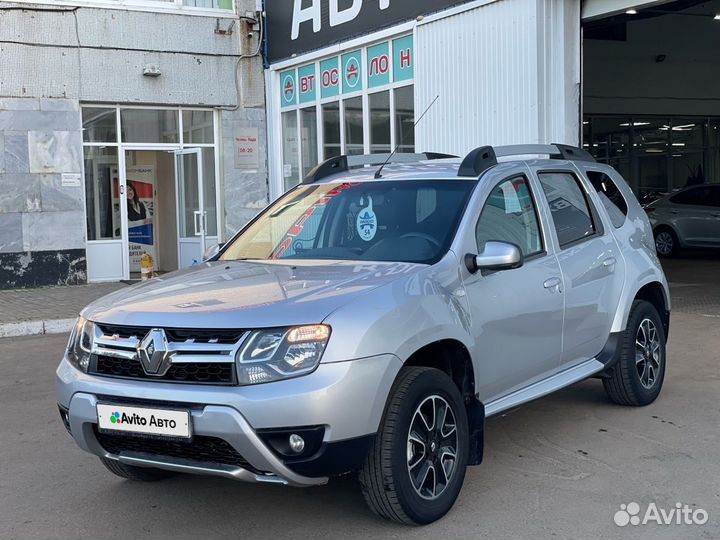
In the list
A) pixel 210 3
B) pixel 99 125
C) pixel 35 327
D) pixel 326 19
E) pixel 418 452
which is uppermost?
pixel 210 3

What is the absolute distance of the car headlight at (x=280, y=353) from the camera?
146 inches

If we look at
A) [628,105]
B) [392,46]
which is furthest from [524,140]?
[628,105]

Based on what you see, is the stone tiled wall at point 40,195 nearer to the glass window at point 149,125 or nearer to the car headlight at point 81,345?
the glass window at point 149,125

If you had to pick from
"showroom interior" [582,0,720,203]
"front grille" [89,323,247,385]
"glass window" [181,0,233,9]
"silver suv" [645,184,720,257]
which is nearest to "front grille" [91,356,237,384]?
"front grille" [89,323,247,385]

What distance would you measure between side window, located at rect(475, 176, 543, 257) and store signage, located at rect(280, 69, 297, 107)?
11712 millimetres

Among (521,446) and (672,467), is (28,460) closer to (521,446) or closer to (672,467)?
(521,446)

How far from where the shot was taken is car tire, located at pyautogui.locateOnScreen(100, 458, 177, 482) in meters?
4.75

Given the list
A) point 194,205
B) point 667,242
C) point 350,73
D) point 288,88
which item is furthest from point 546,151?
point 667,242

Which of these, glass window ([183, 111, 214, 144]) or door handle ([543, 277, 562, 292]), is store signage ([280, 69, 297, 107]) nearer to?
glass window ([183, 111, 214, 144])

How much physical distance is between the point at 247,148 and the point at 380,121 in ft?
11.8

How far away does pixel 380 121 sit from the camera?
46.9 ft

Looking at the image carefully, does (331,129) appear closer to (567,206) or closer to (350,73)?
(350,73)

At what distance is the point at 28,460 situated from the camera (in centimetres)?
548

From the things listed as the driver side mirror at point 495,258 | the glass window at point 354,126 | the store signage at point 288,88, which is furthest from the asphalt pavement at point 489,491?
the store signage at point 288,88
